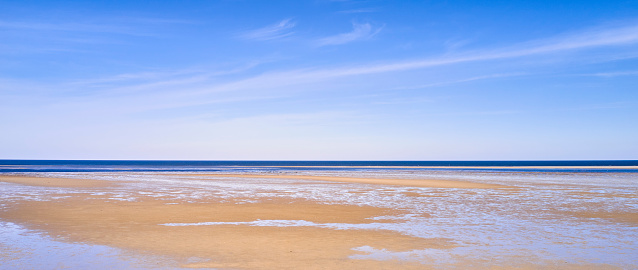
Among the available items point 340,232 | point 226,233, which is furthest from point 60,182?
point 340,232

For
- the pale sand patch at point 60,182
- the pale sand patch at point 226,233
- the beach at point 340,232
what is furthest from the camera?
the pale sand patch at point 60,182

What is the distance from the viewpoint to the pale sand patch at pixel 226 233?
9734 mm

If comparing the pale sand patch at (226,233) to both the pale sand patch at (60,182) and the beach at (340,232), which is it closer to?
the beach at (340,232)

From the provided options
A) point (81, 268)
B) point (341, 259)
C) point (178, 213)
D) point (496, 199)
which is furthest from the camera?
point (496, 199)

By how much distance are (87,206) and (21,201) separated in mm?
3917

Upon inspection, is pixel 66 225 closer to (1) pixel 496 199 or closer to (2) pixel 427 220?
(2) pixel 427 220

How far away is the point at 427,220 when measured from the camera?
600 inches

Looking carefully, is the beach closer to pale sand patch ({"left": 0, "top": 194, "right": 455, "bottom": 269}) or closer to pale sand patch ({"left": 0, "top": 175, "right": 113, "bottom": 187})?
pale sand patch ({"left": 0, "top": 194, "right": 455, "bottom": 269})

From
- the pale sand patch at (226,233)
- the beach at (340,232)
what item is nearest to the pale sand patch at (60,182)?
the beach at (340,232)

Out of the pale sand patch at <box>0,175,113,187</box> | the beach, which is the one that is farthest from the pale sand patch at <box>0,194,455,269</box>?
the pale sand patch at <box>0,175,113,187</box>

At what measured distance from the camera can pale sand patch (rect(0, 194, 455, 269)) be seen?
9.73 m

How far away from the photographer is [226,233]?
12758 mm

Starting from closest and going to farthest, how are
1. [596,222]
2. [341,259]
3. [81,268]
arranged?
[81,268] → [341,259] → [596,222]

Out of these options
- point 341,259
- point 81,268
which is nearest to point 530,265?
point 341,259
